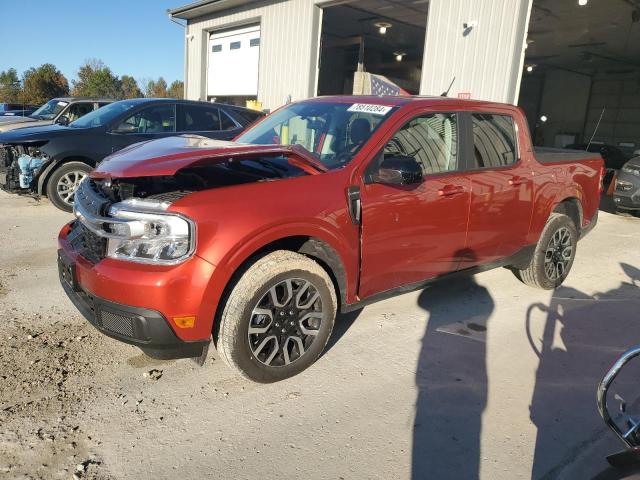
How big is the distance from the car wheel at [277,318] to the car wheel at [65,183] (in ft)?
Answer: 17.3

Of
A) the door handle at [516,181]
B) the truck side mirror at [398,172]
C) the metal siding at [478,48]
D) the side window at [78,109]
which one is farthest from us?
the side window at [78,109]

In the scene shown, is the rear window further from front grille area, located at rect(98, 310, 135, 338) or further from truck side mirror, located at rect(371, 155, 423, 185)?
front grille area, located at rect(98, 310, 135, 338)

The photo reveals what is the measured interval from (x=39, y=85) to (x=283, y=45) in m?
46.4

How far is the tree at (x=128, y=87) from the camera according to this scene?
6084 cm

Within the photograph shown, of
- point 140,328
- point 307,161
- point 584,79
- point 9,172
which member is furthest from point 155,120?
point 584,79

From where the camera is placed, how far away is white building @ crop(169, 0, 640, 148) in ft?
31.6

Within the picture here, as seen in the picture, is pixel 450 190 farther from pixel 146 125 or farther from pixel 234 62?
pixel 234 62

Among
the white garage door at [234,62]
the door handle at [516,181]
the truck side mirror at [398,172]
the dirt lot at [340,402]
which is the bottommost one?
the dirt lot at [340,402]

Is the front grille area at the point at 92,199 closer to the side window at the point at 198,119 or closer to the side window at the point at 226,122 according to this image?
the side window at the point at 198,119

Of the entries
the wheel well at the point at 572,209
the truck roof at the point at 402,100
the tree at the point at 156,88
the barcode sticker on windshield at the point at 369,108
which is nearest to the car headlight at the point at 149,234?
the barcode sticker on windshield at the point at 369,108

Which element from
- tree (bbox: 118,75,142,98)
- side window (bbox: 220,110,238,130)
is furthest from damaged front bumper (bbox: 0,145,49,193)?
tree (bbox: 118,75,142,98)

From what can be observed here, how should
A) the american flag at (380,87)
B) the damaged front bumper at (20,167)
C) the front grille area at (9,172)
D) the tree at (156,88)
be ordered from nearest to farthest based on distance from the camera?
the damaged front bumper at (20,167) < the front grille area at (9,172) < the american flag at (380,87) < the tree at (156,88)

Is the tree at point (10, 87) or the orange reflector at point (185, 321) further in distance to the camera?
the tree at point (10, 87)

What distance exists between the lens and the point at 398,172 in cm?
308
